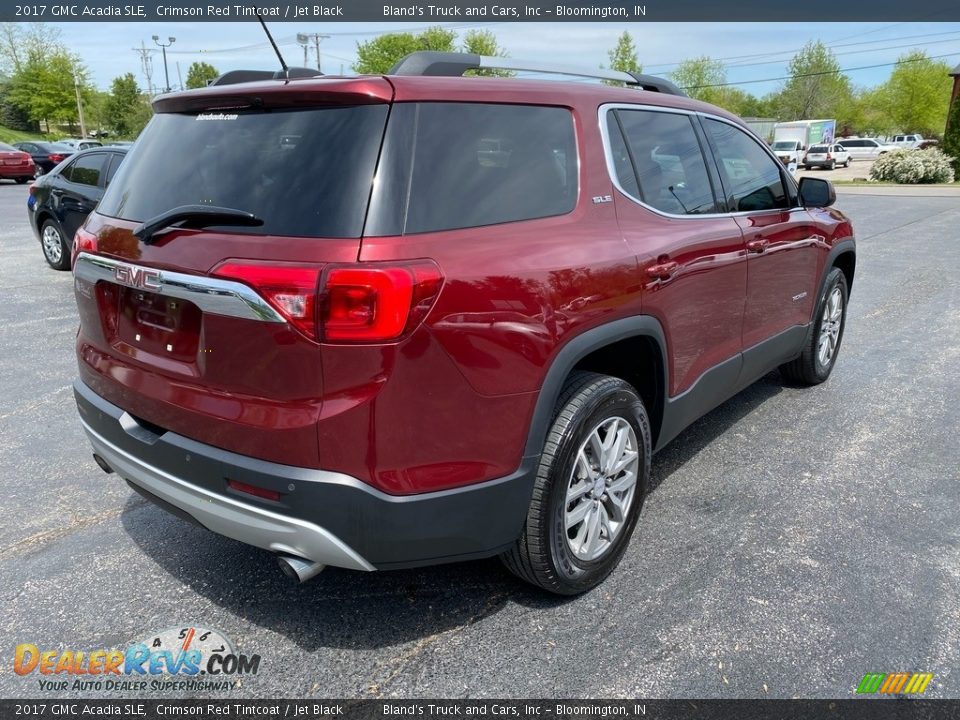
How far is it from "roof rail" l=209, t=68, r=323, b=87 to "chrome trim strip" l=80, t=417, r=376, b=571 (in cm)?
151

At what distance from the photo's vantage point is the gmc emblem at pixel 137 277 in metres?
2.35

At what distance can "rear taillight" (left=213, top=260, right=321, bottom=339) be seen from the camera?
2.04 meters

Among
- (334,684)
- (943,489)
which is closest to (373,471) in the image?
(334,684)

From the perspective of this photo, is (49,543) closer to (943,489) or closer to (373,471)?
(373,471)

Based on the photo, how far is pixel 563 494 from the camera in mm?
2590

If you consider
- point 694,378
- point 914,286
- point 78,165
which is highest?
point 78,165

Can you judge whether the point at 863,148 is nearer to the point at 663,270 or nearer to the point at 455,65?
the point at 663,270

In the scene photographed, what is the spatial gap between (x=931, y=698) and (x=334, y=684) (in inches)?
74.4

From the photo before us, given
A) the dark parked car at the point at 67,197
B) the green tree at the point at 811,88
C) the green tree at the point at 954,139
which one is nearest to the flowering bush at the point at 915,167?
the green tree at the point at 954,139

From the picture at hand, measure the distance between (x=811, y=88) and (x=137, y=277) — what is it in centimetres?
8938

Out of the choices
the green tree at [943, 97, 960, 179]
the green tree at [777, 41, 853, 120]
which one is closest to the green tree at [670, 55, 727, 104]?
the green tree at [777, 41, 853, 120]

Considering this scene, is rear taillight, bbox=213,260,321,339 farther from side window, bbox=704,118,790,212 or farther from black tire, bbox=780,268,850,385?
black tire, bbox=780,268,850,385

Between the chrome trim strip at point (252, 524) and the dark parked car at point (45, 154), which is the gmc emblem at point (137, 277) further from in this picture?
the dark parked car at point (45, 154)

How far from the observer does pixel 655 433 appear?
328 cm
